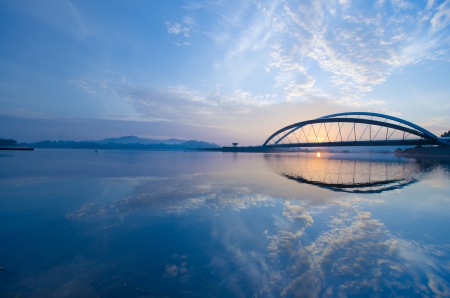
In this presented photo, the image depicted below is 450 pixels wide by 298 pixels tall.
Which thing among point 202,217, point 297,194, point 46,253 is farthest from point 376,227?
point 46,253

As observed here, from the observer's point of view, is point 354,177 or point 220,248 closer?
point 220,248

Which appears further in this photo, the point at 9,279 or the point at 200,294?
the point at 9,279

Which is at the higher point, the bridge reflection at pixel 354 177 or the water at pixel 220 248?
the bridge reflection at pixel 354 177

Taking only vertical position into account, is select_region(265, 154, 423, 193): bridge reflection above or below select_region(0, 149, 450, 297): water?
above

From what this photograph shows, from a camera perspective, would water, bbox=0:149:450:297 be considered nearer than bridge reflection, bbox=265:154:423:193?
Yes

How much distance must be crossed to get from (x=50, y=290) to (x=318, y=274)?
5505mm

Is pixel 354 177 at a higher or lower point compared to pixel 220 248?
→ higher

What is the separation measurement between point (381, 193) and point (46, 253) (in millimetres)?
16901

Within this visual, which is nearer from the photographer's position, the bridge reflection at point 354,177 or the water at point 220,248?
the water at point 220,248

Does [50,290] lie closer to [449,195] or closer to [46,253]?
[46,253]

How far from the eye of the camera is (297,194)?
1260 centimetres

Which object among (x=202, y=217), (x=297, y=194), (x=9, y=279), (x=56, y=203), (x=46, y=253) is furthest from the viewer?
(x=297, y=194)

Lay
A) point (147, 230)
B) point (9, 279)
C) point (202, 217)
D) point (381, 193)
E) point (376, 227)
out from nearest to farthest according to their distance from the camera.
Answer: point (9, 279) → point (147, 230) → point (376, 227) → point (202, 217) → point (381, 193)

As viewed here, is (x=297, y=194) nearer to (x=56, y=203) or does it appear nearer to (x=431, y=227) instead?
(x=431, y=227)
